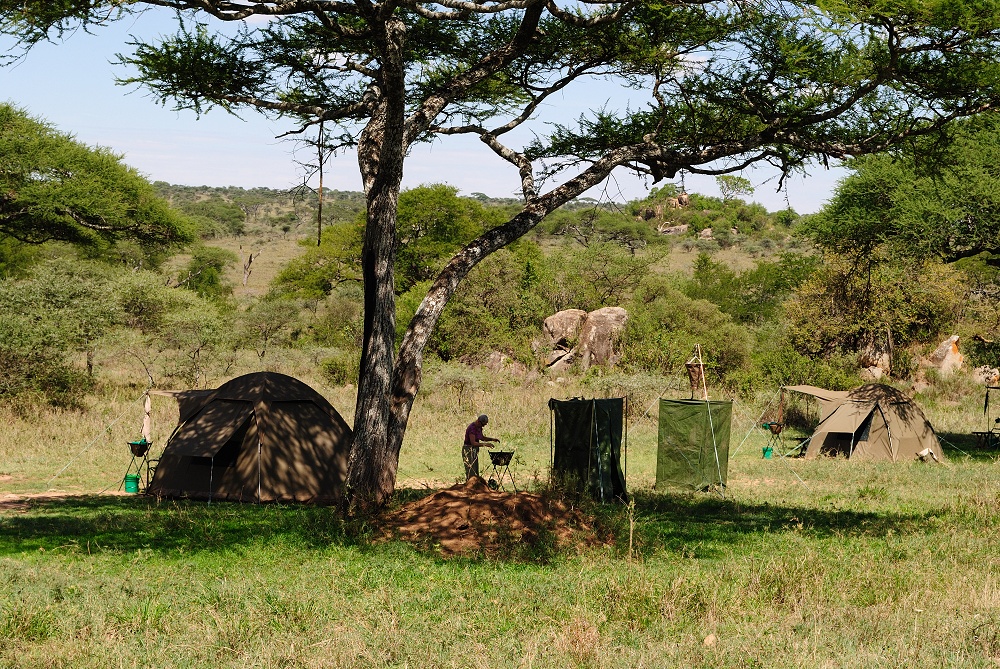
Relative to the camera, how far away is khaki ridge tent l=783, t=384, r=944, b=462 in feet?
64.3

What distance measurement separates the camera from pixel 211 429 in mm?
13438

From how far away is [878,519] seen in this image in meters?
12.2

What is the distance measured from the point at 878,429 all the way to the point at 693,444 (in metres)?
6.35

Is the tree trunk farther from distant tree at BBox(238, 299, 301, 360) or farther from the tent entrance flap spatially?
distant tree at BBox(238, 299, 301, 360)

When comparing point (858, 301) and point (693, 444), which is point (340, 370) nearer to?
point (858, 301)

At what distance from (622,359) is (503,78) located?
657 inches

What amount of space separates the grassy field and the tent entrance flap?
32.9 inches

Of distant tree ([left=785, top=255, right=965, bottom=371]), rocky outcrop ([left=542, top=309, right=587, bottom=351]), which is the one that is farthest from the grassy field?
rocky outcrop ([left=542, top=309, right=587, bottom=351])

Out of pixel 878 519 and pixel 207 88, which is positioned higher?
pixel 207 88

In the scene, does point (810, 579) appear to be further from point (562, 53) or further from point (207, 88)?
point (207, 88)

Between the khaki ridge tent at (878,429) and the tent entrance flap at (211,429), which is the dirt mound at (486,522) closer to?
the tent entrance flap at (211,429)

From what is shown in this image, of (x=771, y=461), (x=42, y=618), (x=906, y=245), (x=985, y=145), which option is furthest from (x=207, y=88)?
(x=985, y=145)

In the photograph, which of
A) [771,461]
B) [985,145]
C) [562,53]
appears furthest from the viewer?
[985,145]

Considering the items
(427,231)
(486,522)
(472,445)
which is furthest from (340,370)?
(486,522)
